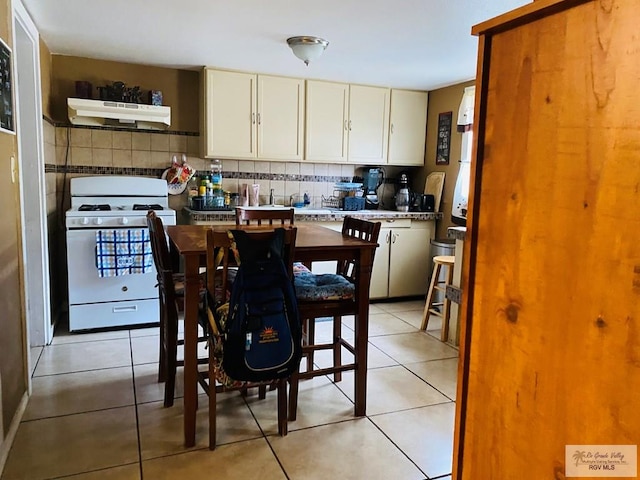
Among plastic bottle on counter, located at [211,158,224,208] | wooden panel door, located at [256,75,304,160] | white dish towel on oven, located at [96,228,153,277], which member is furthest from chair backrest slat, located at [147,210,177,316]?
wooden panel door, located at [256,75,304,160]

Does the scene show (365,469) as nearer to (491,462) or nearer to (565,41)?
(491,462)

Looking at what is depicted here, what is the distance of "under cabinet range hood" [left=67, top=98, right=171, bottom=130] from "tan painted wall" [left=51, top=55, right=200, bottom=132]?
0.20 m

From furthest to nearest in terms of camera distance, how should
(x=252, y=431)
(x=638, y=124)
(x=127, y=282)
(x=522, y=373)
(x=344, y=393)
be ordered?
(x=127, y=282) < (x=344, y=393) < (x=252, y=431) < (x=522, y=373) < (x=638, y=124)

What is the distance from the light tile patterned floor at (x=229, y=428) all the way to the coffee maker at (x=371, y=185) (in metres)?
1.99

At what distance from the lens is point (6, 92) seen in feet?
7.06

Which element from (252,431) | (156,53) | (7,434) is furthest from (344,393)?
(156,53)

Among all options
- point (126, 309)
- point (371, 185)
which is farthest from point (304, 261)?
point (371, 185)

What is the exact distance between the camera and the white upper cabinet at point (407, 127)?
4641 mm

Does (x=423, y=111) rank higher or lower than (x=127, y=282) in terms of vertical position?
higher

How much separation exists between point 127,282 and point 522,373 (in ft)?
10.6

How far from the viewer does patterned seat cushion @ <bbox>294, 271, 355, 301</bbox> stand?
2291mm

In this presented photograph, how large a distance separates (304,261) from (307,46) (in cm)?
157

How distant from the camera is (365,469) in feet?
6.46
